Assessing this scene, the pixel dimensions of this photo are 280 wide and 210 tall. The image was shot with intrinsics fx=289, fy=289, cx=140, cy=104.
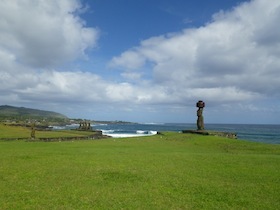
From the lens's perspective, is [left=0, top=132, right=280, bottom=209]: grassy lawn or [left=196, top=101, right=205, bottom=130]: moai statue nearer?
[left=0, top=132, right=280, bottom=209]: grassy lawn

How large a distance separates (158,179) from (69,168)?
584 centimetres

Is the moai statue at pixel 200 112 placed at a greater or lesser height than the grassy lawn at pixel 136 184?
greater

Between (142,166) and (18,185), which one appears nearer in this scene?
(18,185)

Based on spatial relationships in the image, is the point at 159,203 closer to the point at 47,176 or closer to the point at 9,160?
the point at 47,176

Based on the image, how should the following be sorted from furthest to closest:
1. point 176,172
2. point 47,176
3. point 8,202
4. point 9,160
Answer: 1. point 9,160
2. point 176,172
3. point 47,176
4. point 8,202

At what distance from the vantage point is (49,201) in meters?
10.8

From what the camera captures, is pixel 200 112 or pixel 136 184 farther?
pixel 200 112

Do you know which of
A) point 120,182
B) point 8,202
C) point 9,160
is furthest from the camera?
point 9,160

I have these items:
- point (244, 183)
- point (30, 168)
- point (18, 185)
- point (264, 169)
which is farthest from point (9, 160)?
point (264, 169)

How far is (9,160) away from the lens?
20.3m

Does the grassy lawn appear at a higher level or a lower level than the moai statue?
lower

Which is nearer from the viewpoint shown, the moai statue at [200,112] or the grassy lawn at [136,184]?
the grassy lawn at [136,184]

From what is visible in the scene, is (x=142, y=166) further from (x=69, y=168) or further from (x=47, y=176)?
(x=47, y=176)

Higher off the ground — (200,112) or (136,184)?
(200,112)
